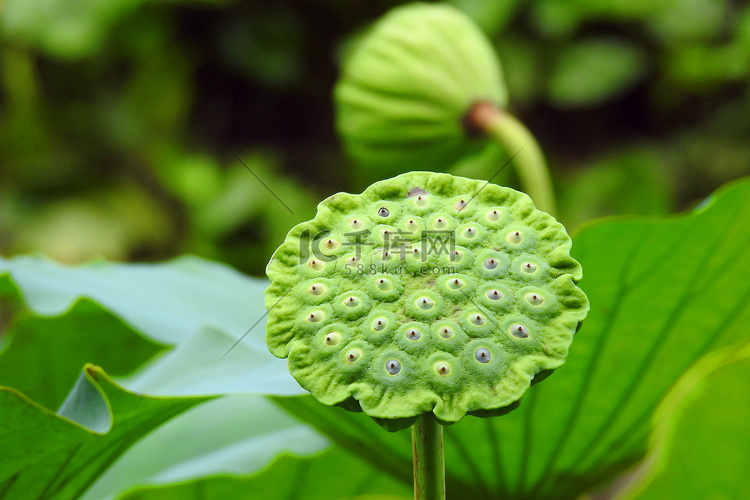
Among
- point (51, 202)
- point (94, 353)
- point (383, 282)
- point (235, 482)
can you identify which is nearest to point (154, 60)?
point (51, 202)

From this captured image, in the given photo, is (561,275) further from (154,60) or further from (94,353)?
(154,60)

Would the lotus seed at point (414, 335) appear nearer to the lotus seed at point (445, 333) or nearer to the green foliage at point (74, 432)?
the lotus seed at point (445, 333)

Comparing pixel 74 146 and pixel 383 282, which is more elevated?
pixel 383 282

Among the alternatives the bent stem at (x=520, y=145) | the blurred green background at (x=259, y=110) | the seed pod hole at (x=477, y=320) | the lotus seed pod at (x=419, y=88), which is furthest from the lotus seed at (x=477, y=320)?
the blurred green background at (x=259, y=110)

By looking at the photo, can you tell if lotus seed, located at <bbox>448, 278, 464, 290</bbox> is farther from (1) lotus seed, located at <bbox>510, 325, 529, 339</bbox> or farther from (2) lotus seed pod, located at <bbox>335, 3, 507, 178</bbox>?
(2) lotus seed pod, located at <bbox>335, 3, 507, 178</bbox>

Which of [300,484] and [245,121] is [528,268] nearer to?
[300,484]

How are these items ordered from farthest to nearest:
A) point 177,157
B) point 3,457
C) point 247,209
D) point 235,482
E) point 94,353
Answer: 1. point 177,157
2. point 247,209
3. point 94,353
4. point 235,482
5. point 3,457
